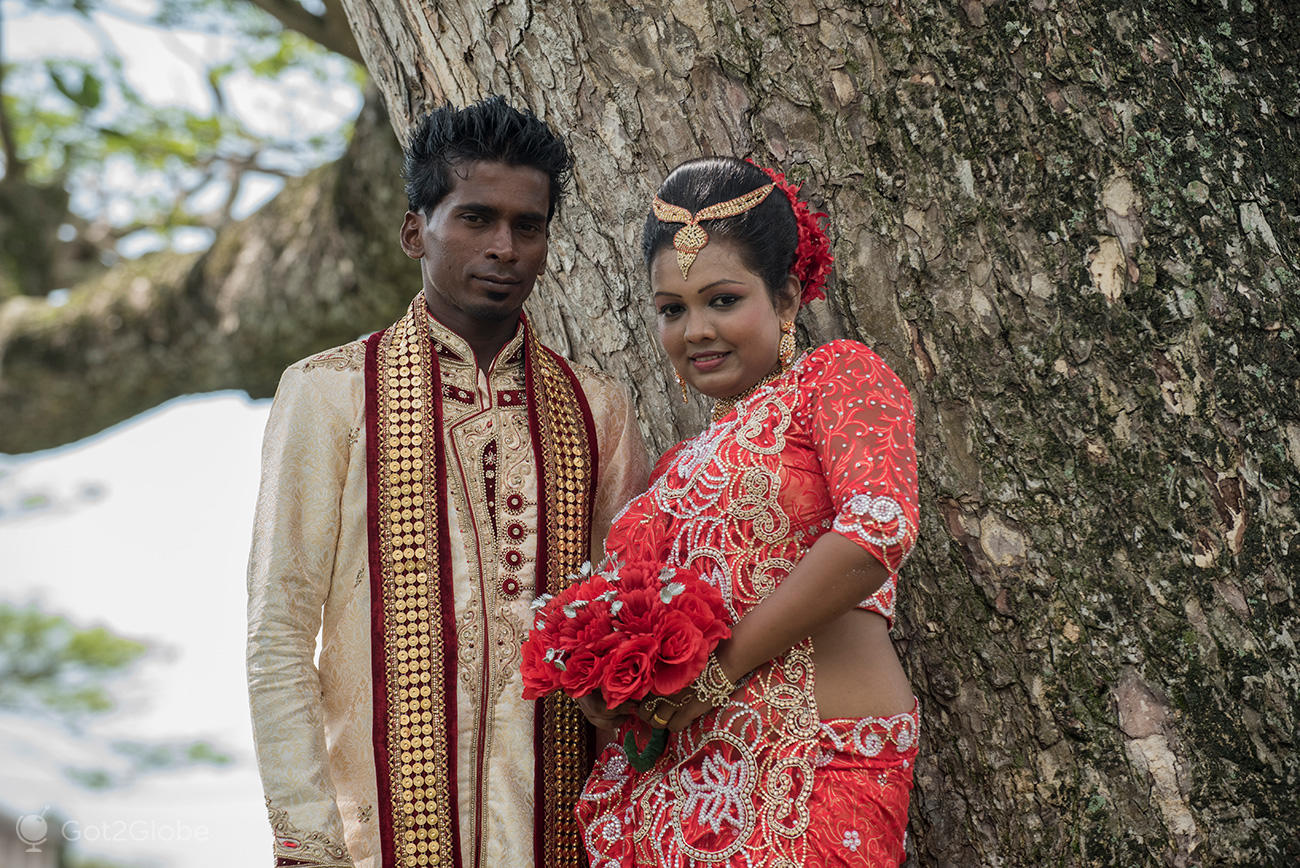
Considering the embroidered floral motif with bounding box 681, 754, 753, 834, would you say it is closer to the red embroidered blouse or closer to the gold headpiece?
the red embroidered blouse

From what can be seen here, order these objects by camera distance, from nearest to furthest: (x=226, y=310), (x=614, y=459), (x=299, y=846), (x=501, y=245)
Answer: (x=299, y=846) < (x=501, y=245) < (x=614, y=459) < (x=226, y=310)

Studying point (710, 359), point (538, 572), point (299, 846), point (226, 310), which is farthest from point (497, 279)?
point (226, 310)

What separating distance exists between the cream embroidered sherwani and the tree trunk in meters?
0.89

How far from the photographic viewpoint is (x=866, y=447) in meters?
2.23

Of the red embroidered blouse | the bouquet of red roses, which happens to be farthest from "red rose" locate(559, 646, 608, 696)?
the red embroidered blouse

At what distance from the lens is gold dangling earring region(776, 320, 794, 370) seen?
8.27 ft

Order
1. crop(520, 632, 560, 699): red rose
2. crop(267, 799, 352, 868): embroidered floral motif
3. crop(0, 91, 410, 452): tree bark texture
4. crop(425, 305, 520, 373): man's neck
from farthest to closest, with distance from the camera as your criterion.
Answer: crop(0, 91, 410, 452): tree bark texture
crop(425, 305, 520, 373): man's neck
crop(267, 799, 352, 868): embroidered floral motif
crop(520, 632, 560, 699): red rose

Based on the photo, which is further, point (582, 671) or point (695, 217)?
point (695, 217)

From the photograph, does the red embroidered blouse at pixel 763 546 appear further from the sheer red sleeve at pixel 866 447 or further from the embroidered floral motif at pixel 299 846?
the embroidered floral motif at pixel 299 846

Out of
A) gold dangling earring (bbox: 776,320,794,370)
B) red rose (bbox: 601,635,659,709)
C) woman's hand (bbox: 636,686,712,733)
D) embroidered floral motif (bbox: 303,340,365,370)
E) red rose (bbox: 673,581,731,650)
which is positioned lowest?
woman's hand (bbox: 636,686,712,733)

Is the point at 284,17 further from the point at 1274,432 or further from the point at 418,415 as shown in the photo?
the point at 1274,432

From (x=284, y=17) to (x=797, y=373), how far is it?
13.8ft

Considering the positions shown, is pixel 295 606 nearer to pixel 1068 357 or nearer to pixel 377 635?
pixel 377 635

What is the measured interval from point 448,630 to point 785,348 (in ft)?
2.91
